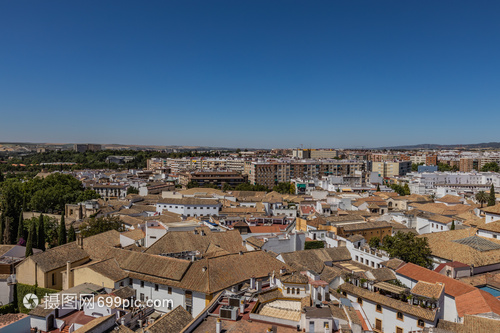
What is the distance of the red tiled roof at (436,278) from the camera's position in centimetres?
1494

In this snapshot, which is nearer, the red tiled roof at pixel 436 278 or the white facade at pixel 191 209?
the red tiled roof at pixel 436 278

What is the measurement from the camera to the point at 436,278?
16.1 meters

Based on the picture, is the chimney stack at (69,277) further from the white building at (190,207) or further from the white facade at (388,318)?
the white building at (190,207)

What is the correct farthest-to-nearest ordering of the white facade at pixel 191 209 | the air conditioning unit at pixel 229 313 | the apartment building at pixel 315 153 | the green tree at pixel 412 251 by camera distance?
the apartment building at pixel 315 153 < the white facade at pixel 191 209 < the green tree at pixel 412 251 < the air conditioning unit at pixel 229 313

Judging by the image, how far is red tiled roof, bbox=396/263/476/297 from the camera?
1494 cm

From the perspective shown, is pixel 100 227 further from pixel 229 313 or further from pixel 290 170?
pixel 290 170

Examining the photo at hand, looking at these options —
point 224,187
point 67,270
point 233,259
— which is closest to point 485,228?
point 233,259

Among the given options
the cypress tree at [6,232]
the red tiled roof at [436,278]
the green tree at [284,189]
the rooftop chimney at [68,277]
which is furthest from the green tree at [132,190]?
the red tiled roof at [436,278]

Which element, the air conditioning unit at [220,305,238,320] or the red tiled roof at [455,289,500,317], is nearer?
the air conditioning unit at [220,305,238,320]

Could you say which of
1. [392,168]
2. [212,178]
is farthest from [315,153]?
[212,178]

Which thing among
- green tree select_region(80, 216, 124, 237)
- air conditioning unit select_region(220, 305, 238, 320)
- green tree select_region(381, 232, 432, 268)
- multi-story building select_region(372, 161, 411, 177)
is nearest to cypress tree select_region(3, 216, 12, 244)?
green tree select_region(80, 216, 124, 237)

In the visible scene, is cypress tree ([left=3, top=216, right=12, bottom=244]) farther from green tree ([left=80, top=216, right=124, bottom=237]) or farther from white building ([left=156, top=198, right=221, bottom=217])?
white building ([left=156, top=198, right=221, bottom=217])

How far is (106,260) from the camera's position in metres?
19.7

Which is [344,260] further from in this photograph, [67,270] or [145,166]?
[145,166]
